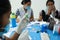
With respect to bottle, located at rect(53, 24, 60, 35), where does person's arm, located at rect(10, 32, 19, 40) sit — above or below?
above

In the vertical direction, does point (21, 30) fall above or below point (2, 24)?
below

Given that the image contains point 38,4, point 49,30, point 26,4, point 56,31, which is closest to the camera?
point 56,31

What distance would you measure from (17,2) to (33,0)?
16.7 inches

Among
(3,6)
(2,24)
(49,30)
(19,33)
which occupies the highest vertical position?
(3,6)

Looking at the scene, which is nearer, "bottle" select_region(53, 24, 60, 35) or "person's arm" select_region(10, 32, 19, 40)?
"person's arm" select_region(10, 32, 19, 40)

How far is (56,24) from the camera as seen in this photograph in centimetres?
191

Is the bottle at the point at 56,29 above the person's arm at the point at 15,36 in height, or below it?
below

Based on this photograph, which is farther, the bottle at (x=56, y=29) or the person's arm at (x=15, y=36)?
the bottle at (x=56, y=29)

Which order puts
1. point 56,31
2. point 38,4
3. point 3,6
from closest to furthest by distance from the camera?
point 3,6 < point 56,31 < point 38,4

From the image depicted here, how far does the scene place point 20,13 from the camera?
285cm

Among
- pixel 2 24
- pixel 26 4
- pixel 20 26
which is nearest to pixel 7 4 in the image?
pixel 2 24

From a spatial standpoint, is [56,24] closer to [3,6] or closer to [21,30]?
[21,30]

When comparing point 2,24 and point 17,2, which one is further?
point 17,2

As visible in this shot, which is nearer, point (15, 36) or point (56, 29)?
point (15, 36)
